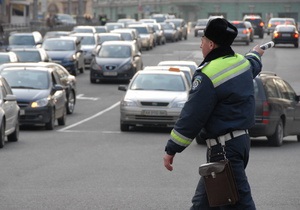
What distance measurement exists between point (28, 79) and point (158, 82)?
3090 mm

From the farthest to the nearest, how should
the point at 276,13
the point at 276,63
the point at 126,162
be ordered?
the point at 276,13 → the point at 276,63 → the point at 126,162

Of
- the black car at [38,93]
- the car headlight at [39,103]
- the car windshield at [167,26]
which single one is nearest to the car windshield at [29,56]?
the black car at [38,93]

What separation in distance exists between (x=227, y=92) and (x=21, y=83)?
19.8 metres

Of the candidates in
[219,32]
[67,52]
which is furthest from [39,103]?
[67,52]

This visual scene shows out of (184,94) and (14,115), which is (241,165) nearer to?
(14,115)

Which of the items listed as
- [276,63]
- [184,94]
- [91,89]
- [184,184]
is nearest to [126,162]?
[184,184]

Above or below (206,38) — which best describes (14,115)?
below

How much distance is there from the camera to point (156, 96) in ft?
84.9

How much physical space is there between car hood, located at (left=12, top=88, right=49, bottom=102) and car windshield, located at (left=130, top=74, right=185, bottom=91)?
2094 mm

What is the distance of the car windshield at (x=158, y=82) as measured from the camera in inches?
1054

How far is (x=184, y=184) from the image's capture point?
47.3ft

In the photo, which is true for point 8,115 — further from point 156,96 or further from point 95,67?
point 95,67

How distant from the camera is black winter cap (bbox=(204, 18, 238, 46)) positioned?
24.6 feet

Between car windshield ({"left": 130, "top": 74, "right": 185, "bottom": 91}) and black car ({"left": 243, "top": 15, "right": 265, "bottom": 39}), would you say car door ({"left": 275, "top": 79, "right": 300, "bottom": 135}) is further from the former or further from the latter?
black car ({"left": 243, "top": 15, "right": 265, "bottom": 39})
